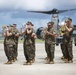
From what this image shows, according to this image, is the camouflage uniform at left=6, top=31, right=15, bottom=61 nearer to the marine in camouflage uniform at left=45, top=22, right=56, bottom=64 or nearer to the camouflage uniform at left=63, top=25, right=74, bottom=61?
the marine in camouflage uniform at left=45, top=22, right=56, bottom=64

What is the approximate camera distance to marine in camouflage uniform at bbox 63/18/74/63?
16.7m

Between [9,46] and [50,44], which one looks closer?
[50,44]

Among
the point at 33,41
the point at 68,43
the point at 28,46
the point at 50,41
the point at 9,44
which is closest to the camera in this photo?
the point at 28,46

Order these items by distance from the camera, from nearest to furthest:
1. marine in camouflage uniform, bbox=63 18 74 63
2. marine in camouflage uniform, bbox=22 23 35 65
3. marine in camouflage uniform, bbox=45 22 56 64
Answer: marine in camouflage uniform, bbox=22 23 35 65 → marine in camouflage uniform, bbox=63 18 74 63 → marine in camouflage uniform, bbox=45 22 56 64

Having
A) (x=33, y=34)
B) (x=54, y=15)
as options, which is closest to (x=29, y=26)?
(x=33, y=34)

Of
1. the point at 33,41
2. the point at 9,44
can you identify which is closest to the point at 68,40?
the point at 33,41

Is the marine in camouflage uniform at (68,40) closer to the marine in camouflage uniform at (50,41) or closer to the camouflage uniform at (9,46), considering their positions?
the marine in camouflage uniform at (50,41)

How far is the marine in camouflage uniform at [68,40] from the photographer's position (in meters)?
16.7

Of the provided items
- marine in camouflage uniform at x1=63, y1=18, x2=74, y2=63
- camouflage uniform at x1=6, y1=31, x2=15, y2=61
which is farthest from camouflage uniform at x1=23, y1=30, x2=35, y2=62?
marine in camouflage uniform at x1=63, y1=18, x2=74, y2=63

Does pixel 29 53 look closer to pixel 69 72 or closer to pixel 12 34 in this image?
pixel 12 34

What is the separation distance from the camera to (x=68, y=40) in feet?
56.3

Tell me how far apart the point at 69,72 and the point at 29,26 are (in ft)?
12.3

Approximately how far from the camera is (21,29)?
53.7 ft

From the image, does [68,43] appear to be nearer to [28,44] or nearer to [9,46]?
[28,44]
